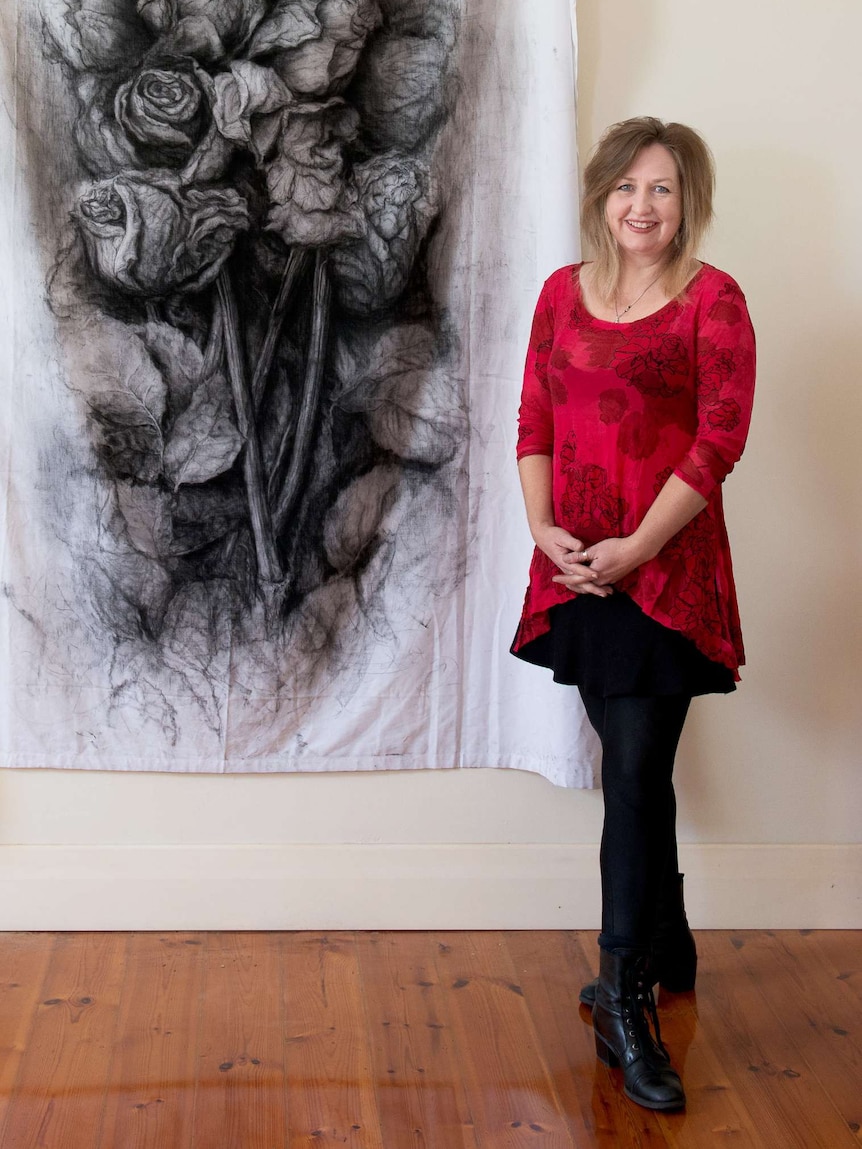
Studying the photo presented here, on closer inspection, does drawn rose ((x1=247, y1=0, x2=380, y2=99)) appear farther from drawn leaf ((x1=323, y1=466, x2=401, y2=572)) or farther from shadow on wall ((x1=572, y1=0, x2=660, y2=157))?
drawn leaf ((x1=323, y1=466, x2=401, y2=572))

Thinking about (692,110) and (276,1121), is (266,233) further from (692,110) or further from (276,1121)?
(276,1121)

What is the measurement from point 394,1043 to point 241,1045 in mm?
261

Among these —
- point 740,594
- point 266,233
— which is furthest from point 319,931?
point 266,233

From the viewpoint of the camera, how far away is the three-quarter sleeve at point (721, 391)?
1.83 m

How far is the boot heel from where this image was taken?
1.92 metres

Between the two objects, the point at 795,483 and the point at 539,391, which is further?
the point at 795,483

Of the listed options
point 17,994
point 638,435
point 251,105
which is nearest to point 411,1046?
point 17,994

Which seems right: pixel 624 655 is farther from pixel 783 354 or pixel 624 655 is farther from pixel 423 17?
pixel 423 17

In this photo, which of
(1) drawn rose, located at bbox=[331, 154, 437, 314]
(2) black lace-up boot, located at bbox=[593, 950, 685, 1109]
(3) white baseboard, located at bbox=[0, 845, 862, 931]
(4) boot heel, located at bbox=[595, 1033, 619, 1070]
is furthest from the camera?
(3) white baseboard, located at bbox=[0, 845, 862, 931]

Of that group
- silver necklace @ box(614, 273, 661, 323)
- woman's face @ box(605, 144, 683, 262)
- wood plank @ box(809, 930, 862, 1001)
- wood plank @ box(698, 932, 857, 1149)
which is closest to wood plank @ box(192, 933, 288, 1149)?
wood plank @ box(698, 932, 857, 1149)

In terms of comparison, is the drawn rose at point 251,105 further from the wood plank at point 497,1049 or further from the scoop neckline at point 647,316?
the wood plank at point 497,1049

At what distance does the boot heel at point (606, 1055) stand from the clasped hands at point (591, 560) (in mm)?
753

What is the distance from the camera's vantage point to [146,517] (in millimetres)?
2334

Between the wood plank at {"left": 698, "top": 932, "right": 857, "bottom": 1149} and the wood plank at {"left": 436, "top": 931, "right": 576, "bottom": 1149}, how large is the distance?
0.31 meters
